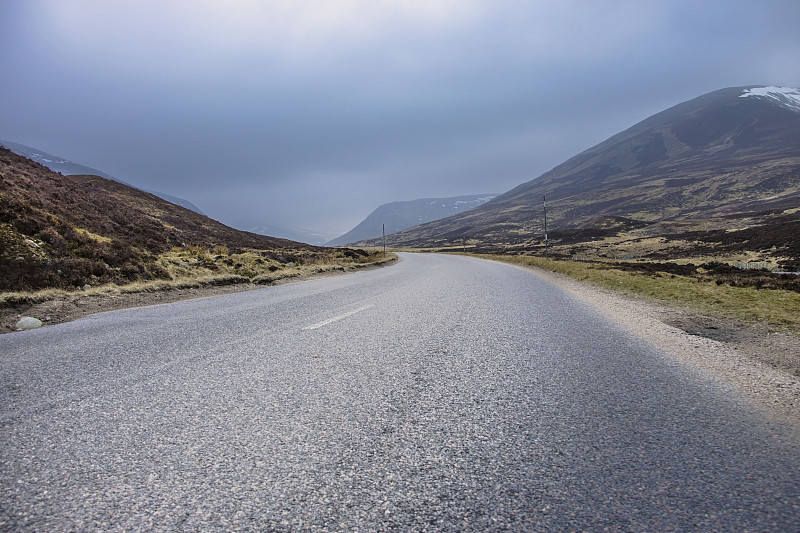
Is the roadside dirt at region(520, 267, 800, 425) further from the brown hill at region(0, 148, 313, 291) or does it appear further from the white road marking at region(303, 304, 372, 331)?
the brown hill at region(0, 148, 313, 291)

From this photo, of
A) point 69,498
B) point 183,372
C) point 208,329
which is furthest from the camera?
point 208,329

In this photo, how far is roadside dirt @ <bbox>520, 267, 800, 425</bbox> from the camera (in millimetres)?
3490

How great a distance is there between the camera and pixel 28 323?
697 centimetres

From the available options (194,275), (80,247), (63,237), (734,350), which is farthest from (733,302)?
(63,237)

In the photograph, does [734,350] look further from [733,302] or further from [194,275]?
[194,275]

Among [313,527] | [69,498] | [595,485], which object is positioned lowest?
[595,485]

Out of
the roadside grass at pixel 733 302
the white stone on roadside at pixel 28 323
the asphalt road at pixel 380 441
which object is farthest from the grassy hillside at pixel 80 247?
the roadside grass at pixel 733 302

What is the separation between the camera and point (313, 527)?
171 cm

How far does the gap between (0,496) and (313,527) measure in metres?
1.66

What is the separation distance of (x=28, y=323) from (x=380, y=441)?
8300 millimetres

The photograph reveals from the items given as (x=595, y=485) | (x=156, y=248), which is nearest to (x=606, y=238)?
(x=156, y=248)

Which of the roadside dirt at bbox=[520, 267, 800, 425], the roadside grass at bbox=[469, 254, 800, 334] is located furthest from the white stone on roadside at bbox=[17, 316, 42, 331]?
the roadside grass at bbox=[469, 254, 800, 334]

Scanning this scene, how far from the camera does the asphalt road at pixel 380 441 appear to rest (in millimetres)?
1802

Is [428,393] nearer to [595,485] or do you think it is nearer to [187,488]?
[595,485]
